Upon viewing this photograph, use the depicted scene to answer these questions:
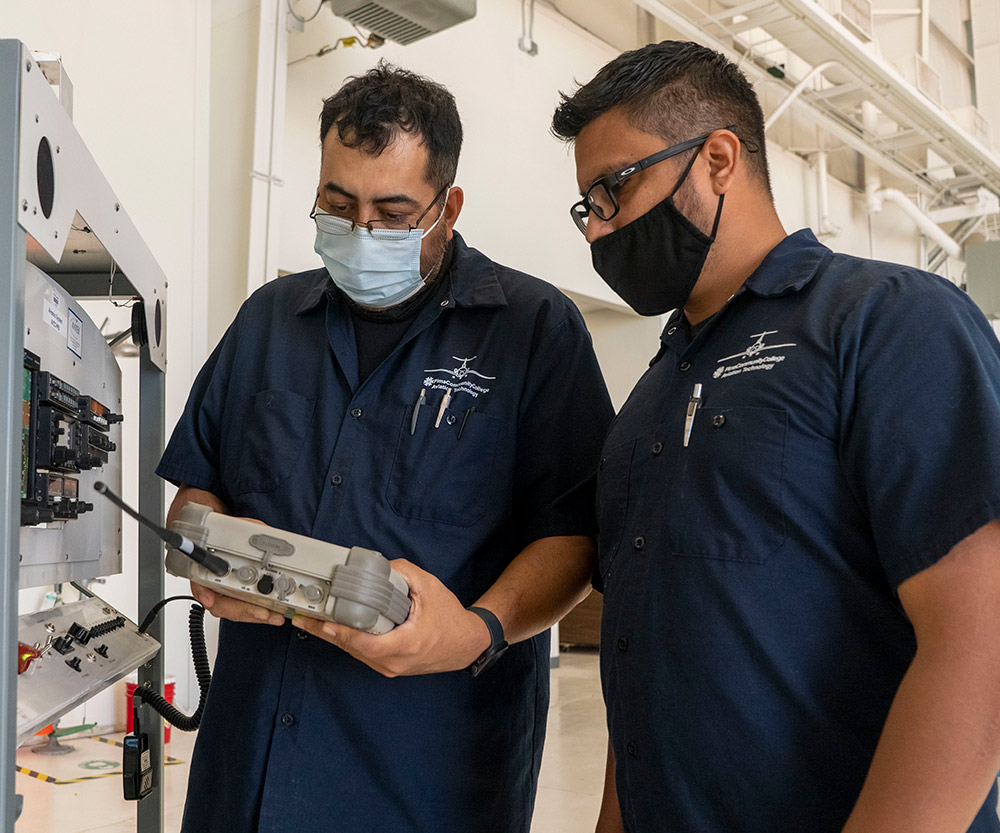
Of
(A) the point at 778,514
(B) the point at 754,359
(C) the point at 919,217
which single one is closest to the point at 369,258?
(B) the point at 754,359

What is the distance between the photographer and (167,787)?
10.5 ft

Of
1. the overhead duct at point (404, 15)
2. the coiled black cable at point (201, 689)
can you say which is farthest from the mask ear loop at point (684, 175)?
the overhead duct at point (404, 15)

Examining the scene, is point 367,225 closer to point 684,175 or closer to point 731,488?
point 684,175

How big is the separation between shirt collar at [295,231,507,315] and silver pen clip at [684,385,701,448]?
466 mm

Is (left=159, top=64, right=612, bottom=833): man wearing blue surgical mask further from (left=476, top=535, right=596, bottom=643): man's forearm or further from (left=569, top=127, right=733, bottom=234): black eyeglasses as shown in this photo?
(left=569, top=127, right=733, bottom=234): black eyeglasses

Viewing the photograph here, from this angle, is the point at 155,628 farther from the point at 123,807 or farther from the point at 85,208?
the point at 123,807

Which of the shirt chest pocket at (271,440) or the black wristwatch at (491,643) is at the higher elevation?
the shirt chest pocket at (271,440)

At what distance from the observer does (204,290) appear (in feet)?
13.5

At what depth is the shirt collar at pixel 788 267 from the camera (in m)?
1.02

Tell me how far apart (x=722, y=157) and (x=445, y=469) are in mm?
558

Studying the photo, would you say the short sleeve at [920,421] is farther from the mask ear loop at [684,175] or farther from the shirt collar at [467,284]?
the shirt collar at [467,284]

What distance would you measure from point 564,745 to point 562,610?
115 inches

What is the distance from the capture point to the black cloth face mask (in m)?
1.13

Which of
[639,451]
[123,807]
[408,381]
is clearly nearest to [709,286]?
[639,451]
